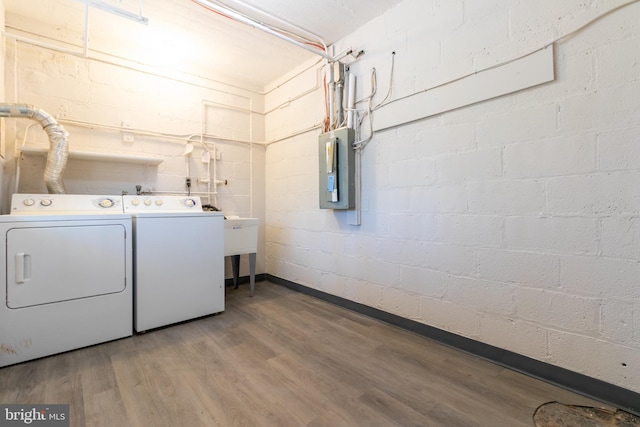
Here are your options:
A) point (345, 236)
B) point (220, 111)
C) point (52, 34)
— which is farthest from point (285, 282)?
point (52, 34)

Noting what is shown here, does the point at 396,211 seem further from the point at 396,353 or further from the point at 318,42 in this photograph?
the point at 318,42

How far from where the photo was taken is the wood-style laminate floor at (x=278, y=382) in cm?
126

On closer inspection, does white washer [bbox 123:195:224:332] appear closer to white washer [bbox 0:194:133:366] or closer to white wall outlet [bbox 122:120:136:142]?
white washer [bbox 0:194:133:366]

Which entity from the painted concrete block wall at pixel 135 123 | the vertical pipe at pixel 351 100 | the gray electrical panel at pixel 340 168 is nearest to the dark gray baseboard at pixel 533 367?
the gray electrical panel at pixel 340 168

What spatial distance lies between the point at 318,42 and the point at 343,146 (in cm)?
110

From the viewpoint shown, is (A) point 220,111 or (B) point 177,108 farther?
(A) point 220,111

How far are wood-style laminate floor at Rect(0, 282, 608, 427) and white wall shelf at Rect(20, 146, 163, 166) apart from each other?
1541 mm

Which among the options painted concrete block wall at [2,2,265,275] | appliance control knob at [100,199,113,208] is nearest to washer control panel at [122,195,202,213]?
appliance control knob at [100,199,113,208]

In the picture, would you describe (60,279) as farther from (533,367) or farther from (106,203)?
(533,367)

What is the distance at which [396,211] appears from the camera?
2207 mm

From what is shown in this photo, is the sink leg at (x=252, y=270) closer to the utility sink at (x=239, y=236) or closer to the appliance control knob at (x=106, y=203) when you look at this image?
the utility sink at (x=239, y=236)

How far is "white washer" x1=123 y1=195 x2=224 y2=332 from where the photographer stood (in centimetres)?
210

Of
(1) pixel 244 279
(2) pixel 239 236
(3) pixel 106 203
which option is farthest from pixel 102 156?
(1) pixel 244 279

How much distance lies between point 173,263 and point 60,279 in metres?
0.66
